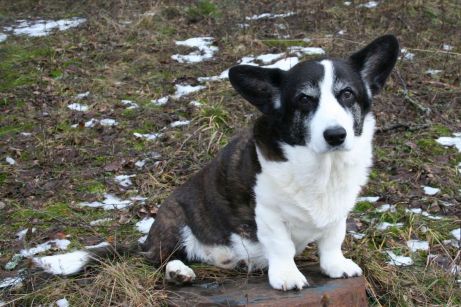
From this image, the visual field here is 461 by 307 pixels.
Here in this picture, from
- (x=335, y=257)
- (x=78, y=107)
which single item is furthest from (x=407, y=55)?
(x=335, y=257)

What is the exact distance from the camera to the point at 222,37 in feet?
31.1

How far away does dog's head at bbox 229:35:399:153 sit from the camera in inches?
132

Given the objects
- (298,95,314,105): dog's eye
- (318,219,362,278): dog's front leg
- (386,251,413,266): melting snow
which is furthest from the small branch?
(298,95,314,105): dog's eye

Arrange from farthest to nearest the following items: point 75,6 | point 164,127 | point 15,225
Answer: point 75,6, point 164,127, point 15,225

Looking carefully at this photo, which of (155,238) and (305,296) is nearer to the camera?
(305,296)

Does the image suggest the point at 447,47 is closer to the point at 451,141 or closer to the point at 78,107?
the point at 451,141

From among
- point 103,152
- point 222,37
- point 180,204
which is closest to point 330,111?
point 180,204

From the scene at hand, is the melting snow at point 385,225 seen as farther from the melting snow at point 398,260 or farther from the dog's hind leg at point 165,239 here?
the dog's hind leg at point 165,239

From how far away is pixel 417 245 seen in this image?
4.70 m

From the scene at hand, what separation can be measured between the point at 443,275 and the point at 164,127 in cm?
380

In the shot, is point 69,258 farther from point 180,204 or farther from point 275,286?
point 275,286

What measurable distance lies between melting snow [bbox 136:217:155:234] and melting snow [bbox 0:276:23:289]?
1.20 metres

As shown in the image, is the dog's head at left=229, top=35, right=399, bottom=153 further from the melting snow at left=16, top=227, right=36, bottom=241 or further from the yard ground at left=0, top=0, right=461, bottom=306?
the melting snow at left=16, top=227, right=36, bottom=241

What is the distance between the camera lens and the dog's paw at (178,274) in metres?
3.84
